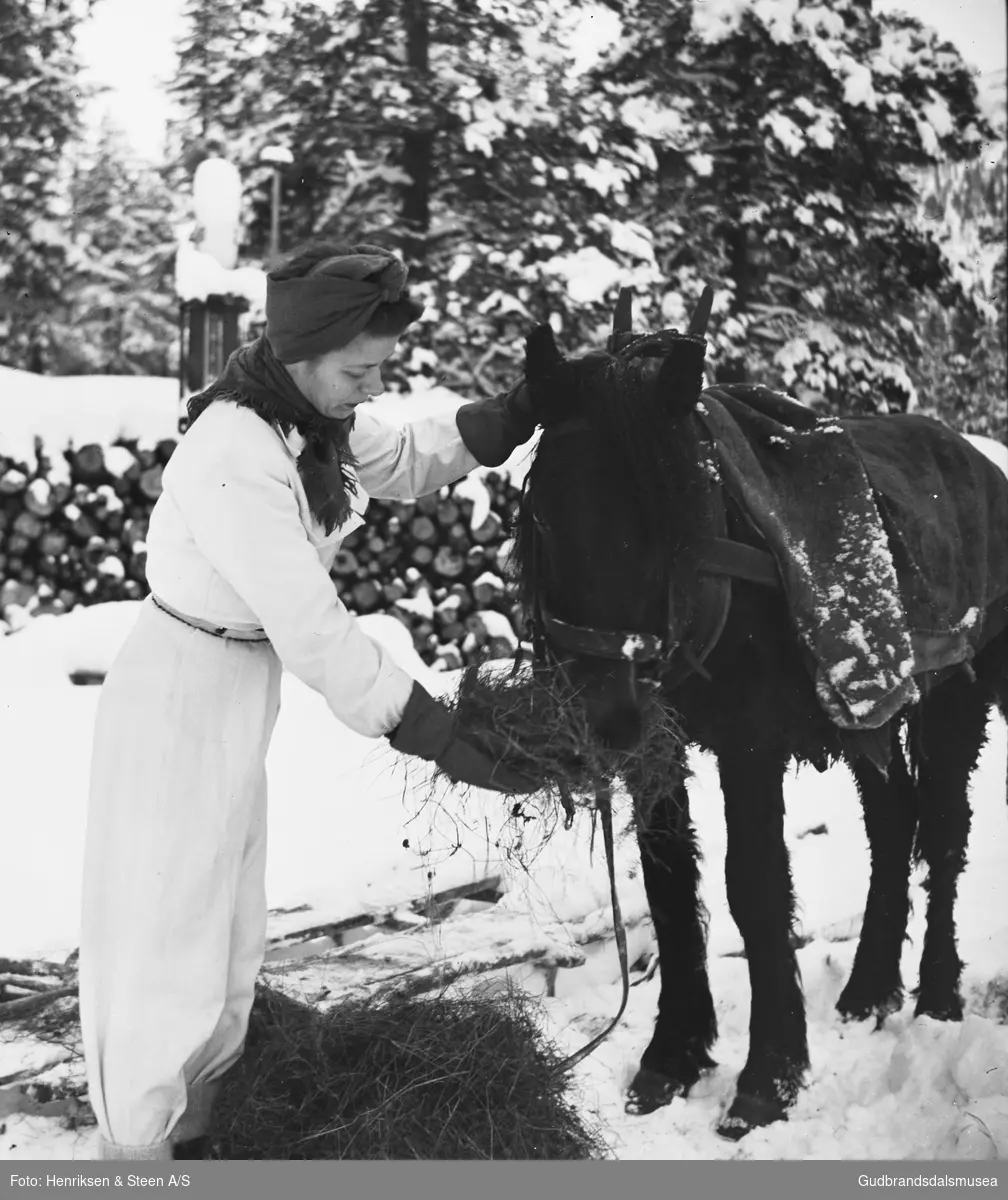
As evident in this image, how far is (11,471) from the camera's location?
515 centimetres

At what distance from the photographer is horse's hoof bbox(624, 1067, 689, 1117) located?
2.72 metres

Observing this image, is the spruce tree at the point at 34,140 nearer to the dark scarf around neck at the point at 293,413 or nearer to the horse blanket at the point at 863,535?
the dark scarf around neck at the point at 293,413

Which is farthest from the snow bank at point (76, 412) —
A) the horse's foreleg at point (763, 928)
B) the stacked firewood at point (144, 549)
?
the horse's foreleg at point (763, 928)

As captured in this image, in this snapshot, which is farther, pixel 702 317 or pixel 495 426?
pixel 495 426

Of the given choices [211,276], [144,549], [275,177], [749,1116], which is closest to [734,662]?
[749,1116]

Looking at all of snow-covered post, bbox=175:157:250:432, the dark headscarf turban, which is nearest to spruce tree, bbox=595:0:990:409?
snow-covered post, bbox=175:157:250:432

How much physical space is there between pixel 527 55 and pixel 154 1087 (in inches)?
164

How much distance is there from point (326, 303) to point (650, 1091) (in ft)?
6.36

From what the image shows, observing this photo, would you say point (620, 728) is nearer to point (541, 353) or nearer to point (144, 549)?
point (541, 353)

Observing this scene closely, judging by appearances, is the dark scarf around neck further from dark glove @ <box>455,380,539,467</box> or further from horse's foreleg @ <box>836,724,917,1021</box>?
horse's foreleg @ <box>836,724,917,1021</box>

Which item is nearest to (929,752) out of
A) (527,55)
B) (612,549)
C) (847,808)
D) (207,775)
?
(847,808)

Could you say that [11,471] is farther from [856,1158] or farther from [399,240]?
[856,1158]

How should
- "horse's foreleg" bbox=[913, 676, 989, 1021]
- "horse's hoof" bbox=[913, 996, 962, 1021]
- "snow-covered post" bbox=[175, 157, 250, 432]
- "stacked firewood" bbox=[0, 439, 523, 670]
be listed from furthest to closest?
"stacked firewood" bbox=[0, 439, 523, 670]
"snow-covered post" bbox=[175, 157, 250, 432]
"horse's foreleg" bbox=[913, 676, 989, 1021]
"horse's hoof" bbox=[913, 996, 962, 1021]

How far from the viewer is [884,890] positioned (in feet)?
10.7
